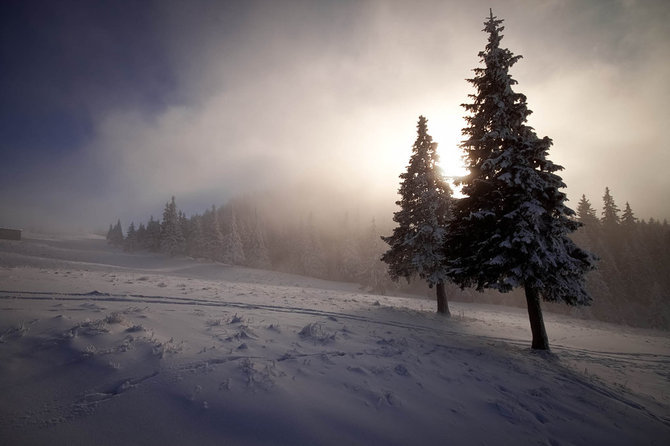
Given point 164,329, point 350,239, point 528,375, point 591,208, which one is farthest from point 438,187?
point 591,208

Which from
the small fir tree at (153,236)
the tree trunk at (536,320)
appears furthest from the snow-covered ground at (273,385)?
the small fir tree at (153,236)

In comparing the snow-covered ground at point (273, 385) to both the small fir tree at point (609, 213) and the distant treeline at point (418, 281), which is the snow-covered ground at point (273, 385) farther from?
the small fir tree at point (609, 213)

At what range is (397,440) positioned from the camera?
4.20 meters

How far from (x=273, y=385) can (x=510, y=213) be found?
10.5m

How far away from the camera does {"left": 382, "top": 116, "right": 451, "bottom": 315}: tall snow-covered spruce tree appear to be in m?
17.5

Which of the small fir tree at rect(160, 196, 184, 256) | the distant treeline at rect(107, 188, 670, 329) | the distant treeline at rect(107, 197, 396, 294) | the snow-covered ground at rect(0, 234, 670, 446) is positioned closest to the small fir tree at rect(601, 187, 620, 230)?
the distant treeline at rect(107, 188, 670, 329)

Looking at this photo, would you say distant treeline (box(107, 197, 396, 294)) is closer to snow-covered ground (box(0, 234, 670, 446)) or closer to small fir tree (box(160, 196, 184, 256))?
small fir tree (box(160, 196, 184, 256))

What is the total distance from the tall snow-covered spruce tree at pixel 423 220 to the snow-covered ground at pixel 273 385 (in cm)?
768

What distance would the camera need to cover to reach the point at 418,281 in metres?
51.8

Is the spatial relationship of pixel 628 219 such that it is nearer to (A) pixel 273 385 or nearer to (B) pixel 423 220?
(B) pixel 423 220

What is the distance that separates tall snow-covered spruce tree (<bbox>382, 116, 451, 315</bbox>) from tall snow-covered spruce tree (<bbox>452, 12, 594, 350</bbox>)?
4.90 meters

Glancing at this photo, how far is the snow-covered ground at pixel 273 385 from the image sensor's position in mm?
3904

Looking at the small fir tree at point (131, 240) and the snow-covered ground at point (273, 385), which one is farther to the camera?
the small fir tree at point (131, 240)

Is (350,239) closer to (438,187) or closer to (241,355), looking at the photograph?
(438,187)
